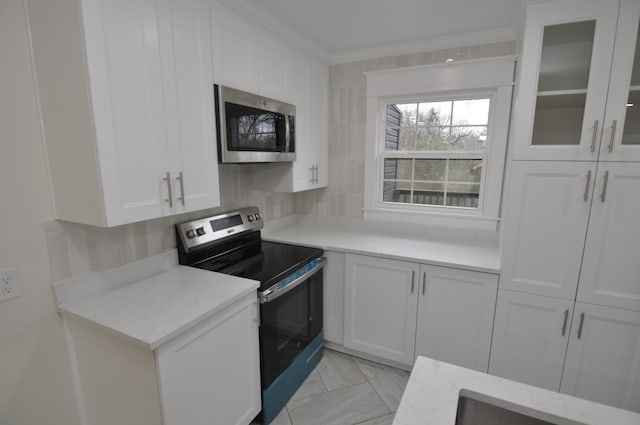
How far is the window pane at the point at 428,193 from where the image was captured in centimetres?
265

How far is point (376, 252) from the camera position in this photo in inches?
87.6

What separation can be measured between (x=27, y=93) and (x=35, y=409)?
1327 millimetres

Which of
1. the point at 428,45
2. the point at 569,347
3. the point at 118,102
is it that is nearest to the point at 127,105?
the point at 118,102

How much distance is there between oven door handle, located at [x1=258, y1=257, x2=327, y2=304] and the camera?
1721mm

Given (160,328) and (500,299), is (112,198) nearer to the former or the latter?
(160,328)

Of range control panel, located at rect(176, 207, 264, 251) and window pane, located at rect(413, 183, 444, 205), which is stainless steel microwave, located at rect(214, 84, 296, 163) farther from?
window pane, located at rect(413, 183, 444, 205)

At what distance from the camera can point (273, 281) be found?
1791 millimetres

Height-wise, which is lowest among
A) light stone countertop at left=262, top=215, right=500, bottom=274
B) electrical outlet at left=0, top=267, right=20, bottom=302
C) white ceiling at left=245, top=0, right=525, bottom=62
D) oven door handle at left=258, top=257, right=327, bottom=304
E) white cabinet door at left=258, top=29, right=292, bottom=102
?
oven door handle at left=258, top=257, right=327, bottom=304

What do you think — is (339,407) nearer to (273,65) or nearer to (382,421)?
(382,421)

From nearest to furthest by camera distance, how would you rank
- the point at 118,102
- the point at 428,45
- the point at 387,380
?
the point at 118,102 < the point at 387,380 < the point at 428,45

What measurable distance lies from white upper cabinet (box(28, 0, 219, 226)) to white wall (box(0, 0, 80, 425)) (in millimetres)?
52

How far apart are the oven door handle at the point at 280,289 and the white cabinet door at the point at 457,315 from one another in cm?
73

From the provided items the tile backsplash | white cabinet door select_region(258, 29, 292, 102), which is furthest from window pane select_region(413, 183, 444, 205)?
white cabinet door select_region(258, 29, 292, 102)

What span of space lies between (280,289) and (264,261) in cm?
31
